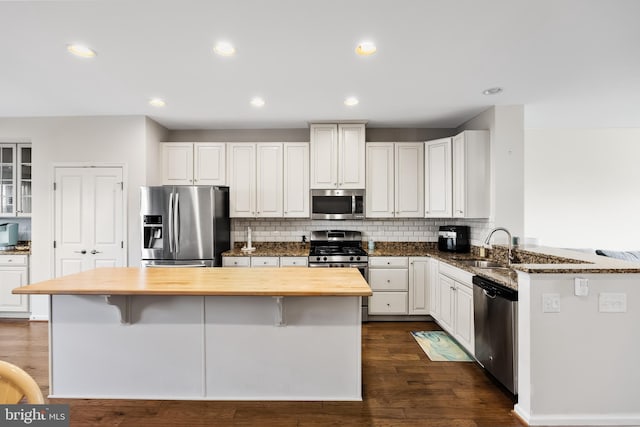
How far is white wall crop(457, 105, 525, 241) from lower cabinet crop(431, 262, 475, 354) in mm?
871

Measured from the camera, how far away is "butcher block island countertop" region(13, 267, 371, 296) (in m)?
2.10

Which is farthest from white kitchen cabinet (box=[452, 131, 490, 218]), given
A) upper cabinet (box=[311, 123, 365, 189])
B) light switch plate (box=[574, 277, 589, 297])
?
light switch plate (box=[574, 277, 589, 297])

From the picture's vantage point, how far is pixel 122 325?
7.84 ft

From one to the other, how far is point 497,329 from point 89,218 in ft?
15.6

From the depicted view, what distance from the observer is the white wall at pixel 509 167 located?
3.59 meters

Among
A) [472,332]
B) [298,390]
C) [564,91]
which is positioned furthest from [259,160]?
[564,91]

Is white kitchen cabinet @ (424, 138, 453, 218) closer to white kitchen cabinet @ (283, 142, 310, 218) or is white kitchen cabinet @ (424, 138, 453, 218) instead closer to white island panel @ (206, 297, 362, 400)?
white kitchen cabinet @ (283, 142, 310, 218)

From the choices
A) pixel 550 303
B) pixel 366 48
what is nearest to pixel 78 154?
pixel 366 48

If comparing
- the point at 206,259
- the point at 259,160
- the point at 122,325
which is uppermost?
the point at 259,160

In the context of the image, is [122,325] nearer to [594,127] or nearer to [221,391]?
[221,391]

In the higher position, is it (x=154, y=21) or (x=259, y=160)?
(x=154, y=21)

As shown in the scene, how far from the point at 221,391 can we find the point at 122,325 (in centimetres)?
92

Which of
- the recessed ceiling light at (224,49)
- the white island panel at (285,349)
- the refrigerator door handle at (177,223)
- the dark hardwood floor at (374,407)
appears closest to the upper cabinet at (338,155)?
the refrigerator door handle at (177,223)

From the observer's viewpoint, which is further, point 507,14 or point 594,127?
point 594,127
